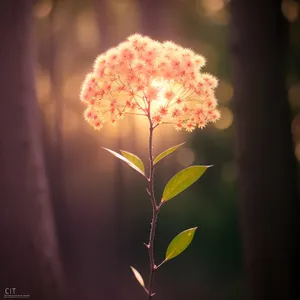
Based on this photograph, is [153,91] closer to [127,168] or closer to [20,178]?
[20,178]

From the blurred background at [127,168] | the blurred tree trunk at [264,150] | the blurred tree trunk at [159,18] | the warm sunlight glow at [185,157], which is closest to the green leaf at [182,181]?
the blurred tree trunk at [264,150]

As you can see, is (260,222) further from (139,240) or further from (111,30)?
Result: (111,30)

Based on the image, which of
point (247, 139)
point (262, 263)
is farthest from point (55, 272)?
point (247, 139)

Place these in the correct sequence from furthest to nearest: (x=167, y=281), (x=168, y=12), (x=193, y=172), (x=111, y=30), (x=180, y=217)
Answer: (x=111, y=30), (x=180, y=217), (x=168, y=12), (x=167, y=281), (x=193, y=172)

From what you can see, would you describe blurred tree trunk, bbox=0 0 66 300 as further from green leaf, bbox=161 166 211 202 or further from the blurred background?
green leaf, bbox=161 166 211 202

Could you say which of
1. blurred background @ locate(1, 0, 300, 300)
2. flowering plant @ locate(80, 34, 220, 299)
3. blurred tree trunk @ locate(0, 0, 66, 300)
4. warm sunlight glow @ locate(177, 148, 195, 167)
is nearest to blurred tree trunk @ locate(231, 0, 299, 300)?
blurred background @ locate(1, 0, 300, 300)
